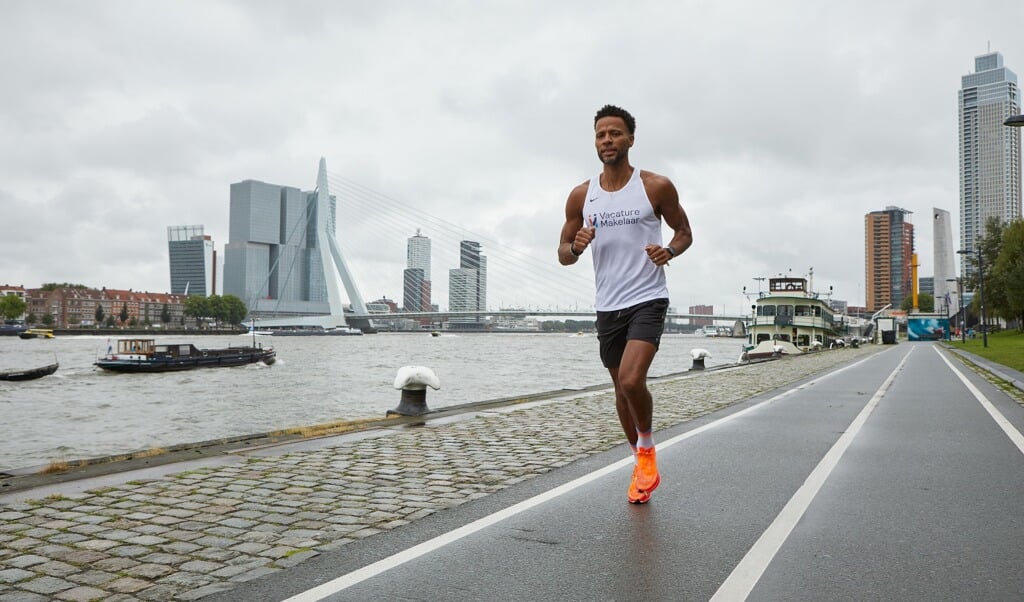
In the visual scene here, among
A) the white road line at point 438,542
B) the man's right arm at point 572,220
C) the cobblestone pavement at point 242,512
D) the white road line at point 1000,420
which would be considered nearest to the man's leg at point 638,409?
the white road line at point 438,542

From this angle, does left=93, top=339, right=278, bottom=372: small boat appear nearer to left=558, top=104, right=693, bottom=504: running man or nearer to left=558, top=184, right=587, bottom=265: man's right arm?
left=558, top=184, right=587, bottom=265: man's right arm

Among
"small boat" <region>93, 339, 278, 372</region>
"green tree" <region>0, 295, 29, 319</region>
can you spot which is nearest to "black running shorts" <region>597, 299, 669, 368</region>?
"small boat" <region>93, 339, 278, 372</region>

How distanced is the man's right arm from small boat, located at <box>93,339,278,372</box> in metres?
39.6

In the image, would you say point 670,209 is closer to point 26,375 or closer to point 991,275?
point 26,375

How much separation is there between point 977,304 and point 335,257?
211ft

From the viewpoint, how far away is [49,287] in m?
176

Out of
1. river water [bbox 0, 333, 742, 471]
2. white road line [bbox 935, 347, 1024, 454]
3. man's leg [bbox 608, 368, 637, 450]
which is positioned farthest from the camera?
river water [bbox 0, 333, 742, 471]

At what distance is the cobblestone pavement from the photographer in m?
3.25

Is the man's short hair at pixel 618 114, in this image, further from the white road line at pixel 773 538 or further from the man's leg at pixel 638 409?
the white road line at pixel 773 538

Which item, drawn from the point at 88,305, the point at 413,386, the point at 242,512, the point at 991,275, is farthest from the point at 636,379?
the point at 88,305

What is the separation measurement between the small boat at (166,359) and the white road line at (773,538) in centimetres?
3985

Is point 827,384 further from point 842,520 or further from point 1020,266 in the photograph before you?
point 1020,266

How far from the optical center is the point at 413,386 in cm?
970

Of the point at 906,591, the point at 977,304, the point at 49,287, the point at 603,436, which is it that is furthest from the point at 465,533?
the point at 49,287
